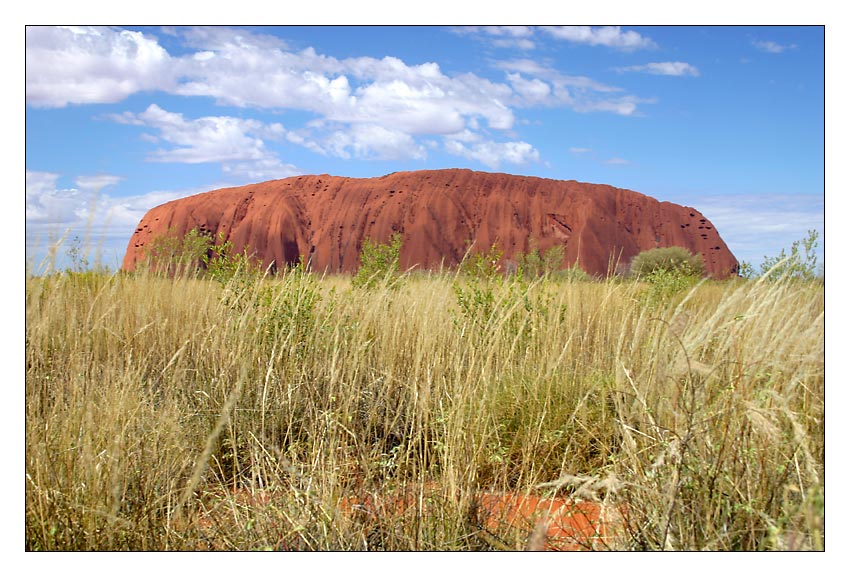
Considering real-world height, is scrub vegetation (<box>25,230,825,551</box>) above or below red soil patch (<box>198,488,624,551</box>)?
above

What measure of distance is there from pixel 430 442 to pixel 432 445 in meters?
0.09

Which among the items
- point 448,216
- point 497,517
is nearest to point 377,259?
point 497,517

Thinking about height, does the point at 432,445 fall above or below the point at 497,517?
above

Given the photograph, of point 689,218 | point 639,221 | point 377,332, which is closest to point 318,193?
point 639,221

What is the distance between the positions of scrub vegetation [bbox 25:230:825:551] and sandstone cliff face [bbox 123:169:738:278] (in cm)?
4268

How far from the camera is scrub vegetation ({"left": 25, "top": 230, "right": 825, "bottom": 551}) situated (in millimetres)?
2098

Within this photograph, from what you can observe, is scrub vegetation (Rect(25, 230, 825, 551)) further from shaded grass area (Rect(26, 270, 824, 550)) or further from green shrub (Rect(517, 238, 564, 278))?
green shrub (Rect(517, 238, 564, 278))

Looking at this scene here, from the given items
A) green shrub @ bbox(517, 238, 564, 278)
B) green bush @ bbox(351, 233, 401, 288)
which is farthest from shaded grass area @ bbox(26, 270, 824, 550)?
green bush @ bbox(351, 233, 401, 288)

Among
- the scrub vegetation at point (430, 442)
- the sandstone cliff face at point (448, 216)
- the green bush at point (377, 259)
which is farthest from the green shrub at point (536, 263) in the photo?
the sandstone cliff face at point (448, 216)

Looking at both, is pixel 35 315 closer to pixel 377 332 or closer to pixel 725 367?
pixel 377 332

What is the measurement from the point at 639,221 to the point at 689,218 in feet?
15.8

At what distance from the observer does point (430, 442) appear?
303cm

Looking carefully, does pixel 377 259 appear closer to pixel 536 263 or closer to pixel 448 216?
pixel 536 263
